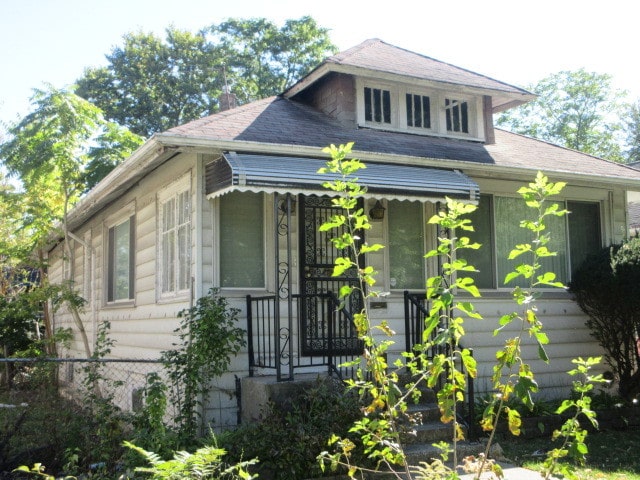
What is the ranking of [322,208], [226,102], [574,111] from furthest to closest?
[574,111]
[226,102]
[322,208]

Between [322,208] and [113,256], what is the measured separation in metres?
4.95

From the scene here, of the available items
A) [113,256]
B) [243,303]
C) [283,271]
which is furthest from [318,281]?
[113,256]

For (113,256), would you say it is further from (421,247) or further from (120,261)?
(421,247)

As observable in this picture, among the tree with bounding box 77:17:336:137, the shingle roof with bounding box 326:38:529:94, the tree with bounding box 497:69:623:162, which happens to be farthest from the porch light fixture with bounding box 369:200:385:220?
the tree with bounding box 497:69:623:162

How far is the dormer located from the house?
23 mm

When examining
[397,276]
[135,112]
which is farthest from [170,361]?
[135,112]

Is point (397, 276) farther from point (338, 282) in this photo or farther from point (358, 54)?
point (358, 54)

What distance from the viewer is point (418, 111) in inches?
385

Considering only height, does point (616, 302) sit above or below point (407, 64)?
below

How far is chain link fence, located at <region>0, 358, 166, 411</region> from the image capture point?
7325mm

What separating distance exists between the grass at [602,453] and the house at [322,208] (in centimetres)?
120

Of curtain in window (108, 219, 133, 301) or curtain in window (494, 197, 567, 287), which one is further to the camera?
curtain in window (108, 219, 133, 301)

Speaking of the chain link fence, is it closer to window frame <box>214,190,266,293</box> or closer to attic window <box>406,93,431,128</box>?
window frame <box>214,190,266,293</box>

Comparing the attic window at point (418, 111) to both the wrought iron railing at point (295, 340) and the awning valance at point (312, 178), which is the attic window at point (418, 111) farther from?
the wrought iron railing at point (295, 340)
